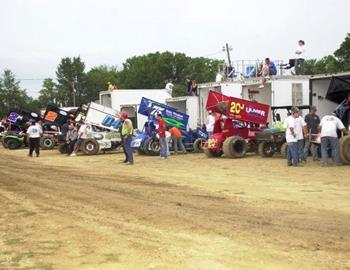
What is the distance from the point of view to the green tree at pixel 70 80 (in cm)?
9388

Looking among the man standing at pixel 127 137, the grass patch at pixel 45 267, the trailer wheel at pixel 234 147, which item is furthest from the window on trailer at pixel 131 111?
the grass patch at pixel 45 267

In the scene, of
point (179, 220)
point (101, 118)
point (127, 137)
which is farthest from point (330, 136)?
point (101, 118)

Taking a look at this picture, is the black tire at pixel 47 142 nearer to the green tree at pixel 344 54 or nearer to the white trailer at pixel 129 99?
the white trailer at pixel 129 99

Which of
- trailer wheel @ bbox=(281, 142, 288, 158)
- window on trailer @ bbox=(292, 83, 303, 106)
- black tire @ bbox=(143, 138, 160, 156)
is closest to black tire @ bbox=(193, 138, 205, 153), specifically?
black tire @ bbox=(143, 138, 160, 156)

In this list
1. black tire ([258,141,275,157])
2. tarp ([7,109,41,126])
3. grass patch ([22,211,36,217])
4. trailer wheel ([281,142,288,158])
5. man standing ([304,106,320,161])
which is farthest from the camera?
tarp ([7,109,41,126])

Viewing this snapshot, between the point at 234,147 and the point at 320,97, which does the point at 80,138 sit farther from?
the point at 320,97

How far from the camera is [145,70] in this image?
3339 inches

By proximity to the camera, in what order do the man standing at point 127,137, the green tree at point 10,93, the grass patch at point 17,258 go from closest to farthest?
the grass patch at point 17,258, the man standing at point 127,137, the green tree at point 10,93

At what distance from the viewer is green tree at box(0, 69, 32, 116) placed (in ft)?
251

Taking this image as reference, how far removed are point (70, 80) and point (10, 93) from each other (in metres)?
16.7

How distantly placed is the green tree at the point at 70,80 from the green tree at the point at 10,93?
441 inches

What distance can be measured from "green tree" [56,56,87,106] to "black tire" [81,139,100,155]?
6977 cm

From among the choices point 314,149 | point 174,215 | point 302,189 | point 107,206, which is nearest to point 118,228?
point 174,215

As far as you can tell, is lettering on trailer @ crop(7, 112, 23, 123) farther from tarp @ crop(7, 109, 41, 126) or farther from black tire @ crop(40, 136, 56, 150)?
black tire @ crop(40, 136, 56, 150)
